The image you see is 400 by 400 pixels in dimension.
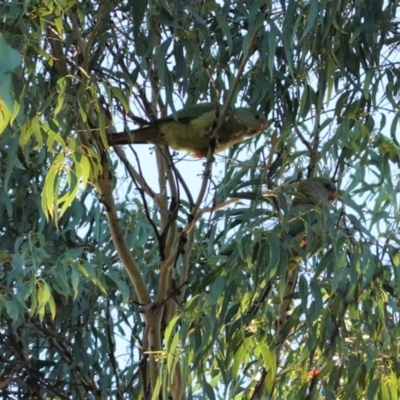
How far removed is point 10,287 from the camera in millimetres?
2184

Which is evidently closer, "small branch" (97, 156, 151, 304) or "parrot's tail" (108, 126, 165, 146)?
"small branch" (97, 156, 151, 304)

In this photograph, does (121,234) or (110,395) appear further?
(110,395)

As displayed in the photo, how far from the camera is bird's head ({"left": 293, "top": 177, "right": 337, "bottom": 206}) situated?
211cm

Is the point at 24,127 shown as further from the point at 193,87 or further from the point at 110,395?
the point at 110,395

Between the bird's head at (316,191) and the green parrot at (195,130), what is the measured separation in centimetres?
22

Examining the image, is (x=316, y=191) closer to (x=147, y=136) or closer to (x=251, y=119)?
(x=251, y=119)

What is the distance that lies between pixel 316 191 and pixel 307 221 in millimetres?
363

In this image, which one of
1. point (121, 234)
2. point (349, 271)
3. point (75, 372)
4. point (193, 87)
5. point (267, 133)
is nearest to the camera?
point (349, 271)

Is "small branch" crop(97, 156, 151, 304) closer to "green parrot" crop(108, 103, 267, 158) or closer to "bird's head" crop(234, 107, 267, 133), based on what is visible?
"green parrot" crop(108, 103, 267, 158)

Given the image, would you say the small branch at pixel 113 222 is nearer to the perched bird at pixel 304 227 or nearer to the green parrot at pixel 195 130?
the green parrot at pixel 195 130

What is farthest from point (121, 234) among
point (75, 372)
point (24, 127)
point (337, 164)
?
point (75, 372)

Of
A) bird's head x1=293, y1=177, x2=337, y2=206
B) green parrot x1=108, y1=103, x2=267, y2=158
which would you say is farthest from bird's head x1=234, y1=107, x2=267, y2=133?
bird's head x1=293, y1=177, x2=337, y2=206

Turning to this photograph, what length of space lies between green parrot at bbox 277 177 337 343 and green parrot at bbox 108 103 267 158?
0.82ft

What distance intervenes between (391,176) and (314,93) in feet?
0.97
